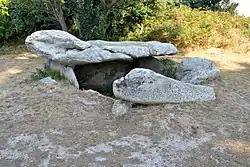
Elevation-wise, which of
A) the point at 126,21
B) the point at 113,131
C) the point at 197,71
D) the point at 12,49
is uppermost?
the point at 126,21

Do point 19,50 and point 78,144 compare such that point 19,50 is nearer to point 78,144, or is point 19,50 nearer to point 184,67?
point 184,67

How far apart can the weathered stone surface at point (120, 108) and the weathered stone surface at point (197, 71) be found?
1573 mm

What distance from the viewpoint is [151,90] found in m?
5.27

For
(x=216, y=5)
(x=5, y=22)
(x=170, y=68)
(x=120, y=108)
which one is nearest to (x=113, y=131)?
(x=120, y=108)

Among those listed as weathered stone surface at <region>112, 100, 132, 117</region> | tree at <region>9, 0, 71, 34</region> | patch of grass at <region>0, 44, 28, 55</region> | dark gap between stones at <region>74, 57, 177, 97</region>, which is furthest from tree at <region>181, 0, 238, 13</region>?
weathered stone surface at <region>112, 100, 132, 117</region>

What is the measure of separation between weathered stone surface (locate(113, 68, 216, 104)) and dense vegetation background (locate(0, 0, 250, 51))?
395 cm

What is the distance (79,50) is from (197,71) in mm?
Result: 2084

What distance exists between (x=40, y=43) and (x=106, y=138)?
277 centimetres

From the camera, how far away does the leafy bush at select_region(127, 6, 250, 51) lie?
30.9ft

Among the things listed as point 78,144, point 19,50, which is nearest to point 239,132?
point 78,144

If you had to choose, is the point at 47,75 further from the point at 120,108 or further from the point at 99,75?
the point at 120,108

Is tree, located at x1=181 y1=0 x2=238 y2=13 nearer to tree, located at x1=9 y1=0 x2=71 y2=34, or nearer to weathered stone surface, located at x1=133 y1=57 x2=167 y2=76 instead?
tree, located at x1=9 y1=0 x2=71 y2=34

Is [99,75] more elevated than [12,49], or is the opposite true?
[99,75]

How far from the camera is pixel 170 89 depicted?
535cm
